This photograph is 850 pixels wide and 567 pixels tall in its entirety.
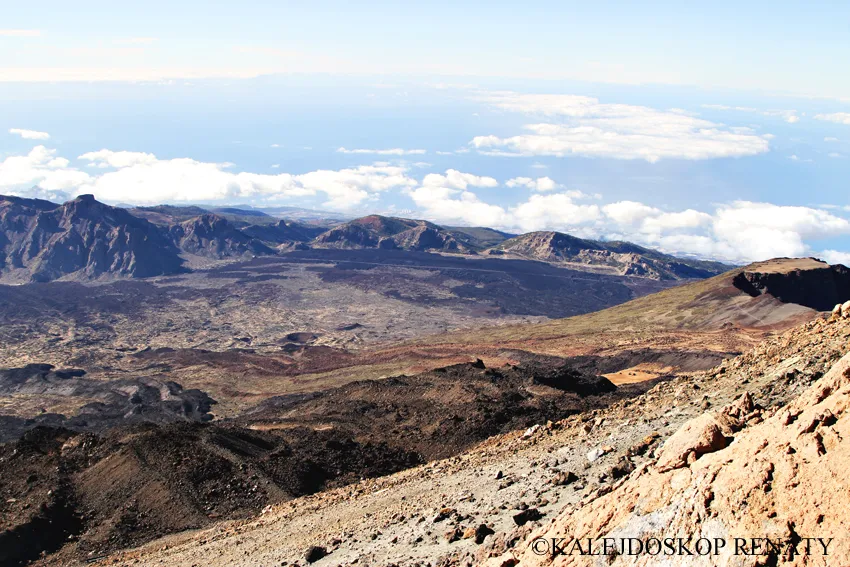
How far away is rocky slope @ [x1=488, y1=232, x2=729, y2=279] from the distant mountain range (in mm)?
244

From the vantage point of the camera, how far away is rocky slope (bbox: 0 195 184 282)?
144 metres

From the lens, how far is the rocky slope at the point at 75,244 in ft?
474

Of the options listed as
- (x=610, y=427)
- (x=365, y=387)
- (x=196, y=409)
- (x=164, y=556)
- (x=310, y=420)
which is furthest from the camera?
(x=196, y=409)

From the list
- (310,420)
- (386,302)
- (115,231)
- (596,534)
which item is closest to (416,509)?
(596,534)

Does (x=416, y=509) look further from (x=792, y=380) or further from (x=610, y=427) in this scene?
(x=792, y=380)

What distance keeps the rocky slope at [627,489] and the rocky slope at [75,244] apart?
450 feet

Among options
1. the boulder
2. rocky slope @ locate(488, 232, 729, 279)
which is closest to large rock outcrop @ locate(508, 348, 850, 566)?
the boulder

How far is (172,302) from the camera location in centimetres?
12244

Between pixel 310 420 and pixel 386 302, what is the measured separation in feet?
305

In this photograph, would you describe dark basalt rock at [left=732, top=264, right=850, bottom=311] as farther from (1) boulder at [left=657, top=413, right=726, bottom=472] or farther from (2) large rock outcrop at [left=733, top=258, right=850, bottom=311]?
(1) boulder at [left=657, top=413, right=726, bottom=472]

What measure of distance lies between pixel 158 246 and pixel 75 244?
57.8 ft

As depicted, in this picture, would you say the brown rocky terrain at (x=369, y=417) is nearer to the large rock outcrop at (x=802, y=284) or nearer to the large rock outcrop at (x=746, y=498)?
the large rock outcrop at (x=802, y=284)

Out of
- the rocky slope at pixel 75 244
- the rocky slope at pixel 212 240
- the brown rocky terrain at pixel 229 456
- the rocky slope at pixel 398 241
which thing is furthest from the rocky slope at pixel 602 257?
the brown rocky terrain at pixel 229 456

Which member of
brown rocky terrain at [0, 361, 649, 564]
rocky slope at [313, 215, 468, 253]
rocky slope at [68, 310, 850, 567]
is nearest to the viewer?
rocky slope at [68, 310, 850, 567]
